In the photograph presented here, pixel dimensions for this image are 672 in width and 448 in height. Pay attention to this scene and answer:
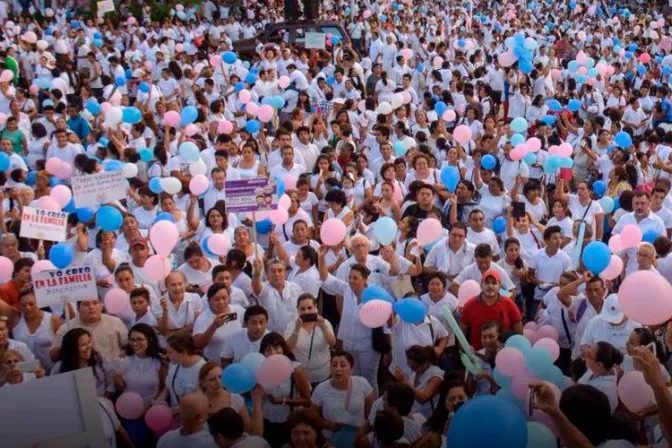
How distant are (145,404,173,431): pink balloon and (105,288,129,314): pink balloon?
102 centimetres

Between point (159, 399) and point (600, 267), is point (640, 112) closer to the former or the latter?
point (600, 267)

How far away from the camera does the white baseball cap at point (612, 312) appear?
15.9 ft

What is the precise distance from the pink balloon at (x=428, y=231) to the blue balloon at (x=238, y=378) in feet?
7.74

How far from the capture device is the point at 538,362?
4.17 meters

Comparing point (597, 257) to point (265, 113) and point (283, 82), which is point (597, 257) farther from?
point (283, 82)

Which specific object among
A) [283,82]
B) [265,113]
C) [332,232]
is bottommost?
[332,232]

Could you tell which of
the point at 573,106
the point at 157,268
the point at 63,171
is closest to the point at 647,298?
the point at 157,268

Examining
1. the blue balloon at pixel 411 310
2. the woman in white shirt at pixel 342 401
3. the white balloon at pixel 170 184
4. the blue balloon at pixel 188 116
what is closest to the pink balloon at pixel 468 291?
the blue balloon at pixel 411 310

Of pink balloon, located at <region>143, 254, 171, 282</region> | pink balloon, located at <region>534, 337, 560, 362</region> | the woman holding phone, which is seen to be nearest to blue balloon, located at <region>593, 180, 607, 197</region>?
pink balloon, located at <region>534, 337, 560, 362</region>

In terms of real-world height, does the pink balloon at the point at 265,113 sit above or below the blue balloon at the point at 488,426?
above

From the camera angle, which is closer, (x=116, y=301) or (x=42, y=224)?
(x=116, y=301)

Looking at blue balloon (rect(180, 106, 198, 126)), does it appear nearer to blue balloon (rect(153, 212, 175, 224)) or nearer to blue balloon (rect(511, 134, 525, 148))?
blue balloon (rect(153, 212, 175, 224))

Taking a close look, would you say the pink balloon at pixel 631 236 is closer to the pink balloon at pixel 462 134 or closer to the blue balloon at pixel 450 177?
the blue balloon at pixel 450 177

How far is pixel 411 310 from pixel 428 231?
1.34m
